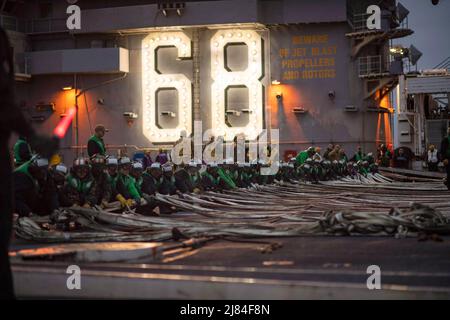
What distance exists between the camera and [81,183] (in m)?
12.2

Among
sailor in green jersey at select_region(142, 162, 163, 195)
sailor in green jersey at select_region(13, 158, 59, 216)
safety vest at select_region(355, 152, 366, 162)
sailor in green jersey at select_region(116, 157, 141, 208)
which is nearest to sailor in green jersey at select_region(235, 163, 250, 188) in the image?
sailor in green jersey at select_region(142, 162, 163, 195)

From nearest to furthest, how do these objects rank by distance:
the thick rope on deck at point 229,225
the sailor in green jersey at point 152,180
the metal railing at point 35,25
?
the thick rope on deck at point 229,225
the sailor in green jersey at point 152,180
the metal railing at point 35,25

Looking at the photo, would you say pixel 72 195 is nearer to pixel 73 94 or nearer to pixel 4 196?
pixel 4 196

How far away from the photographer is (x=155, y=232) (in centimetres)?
1007

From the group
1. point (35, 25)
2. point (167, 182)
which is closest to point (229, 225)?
point (167, 182)

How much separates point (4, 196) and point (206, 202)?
31.6ft

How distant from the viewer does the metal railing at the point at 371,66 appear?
37.6 metres

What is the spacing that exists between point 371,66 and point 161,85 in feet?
36.9

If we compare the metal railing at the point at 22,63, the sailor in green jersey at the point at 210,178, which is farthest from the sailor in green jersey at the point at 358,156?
the metal railing at the point at 22,63

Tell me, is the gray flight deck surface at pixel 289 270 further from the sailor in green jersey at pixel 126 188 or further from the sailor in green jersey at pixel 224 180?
the sailor in green jersey at pixel 224 180

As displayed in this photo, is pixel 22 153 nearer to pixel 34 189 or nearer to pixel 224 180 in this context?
pixel 34 189

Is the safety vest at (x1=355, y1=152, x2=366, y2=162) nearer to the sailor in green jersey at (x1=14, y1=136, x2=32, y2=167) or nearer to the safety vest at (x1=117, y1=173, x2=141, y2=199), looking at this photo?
the safety vest at (x1=117, y1=173, x2=141, y2=199)

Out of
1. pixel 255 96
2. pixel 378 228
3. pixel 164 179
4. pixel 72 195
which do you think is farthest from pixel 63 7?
pixel 378 228

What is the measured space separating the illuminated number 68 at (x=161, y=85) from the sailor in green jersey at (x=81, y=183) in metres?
24.9
